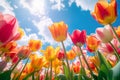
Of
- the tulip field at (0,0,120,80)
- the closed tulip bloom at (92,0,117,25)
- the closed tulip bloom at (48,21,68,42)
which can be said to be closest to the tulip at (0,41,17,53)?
the tulip field at (0,0,120,80)

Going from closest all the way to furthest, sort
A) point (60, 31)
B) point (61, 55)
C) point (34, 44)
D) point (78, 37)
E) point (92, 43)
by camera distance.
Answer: point (60, 31), point (78, 37), point (92, 43), point (34, 44), point (61, 55)

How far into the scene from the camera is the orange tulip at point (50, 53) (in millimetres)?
3729

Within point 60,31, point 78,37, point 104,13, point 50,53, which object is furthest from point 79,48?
point 50,53

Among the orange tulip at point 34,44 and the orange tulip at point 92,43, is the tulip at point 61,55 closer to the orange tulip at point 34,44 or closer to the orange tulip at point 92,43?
the orange tulip at point 34,44

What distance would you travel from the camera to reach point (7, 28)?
4.85ft

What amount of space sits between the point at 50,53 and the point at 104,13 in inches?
54.7

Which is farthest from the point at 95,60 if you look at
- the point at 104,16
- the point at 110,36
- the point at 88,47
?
the point at 104,16

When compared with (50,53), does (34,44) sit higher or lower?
higher

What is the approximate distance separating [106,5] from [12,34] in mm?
1467

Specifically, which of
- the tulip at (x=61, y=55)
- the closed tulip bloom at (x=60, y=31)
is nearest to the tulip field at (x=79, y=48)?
the closed tulip bloom at (x=60, y=31)

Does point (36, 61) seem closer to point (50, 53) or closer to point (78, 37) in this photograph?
point (50, 53)

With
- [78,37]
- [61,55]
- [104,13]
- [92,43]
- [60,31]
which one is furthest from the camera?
[61,55]

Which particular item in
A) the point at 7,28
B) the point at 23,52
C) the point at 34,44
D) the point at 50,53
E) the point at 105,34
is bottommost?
the point at 7,28

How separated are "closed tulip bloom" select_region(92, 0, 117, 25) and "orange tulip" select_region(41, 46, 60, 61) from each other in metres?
1.18
